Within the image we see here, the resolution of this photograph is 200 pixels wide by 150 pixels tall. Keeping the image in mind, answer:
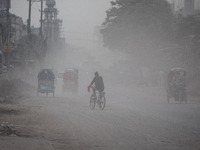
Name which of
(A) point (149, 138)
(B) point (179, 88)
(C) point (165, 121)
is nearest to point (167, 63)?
(B) point (179, 88)

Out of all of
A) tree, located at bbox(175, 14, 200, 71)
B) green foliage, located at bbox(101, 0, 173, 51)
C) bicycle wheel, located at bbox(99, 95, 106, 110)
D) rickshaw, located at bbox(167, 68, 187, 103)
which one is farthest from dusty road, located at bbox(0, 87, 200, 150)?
green foliage, located at bbox(101, 0, 173, 51)

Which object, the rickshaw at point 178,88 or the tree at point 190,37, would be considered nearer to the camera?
the rickshaw at point 178,88

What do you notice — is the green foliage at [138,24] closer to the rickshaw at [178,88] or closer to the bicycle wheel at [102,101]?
the rickshaw at [178,88]

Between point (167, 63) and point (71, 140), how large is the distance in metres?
43.2

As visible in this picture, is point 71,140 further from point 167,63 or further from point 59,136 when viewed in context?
point 167,63

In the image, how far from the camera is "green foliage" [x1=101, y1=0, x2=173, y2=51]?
174 ft

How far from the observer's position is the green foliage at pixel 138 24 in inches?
2088

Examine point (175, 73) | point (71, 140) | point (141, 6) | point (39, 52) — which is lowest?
point (71, 140)

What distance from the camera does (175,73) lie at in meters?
25.3

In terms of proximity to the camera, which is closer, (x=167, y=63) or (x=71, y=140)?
(x=71, y=140)

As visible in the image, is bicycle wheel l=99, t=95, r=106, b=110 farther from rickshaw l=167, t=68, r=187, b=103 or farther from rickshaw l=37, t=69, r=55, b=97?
rickshaw l=37, t=69, r=55, b=97

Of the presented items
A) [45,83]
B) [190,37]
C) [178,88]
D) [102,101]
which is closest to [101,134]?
[102,101]

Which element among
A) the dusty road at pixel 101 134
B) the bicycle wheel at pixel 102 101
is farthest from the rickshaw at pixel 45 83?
the dusty road at pixel 101 134

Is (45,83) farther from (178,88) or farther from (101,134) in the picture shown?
(101,134)
